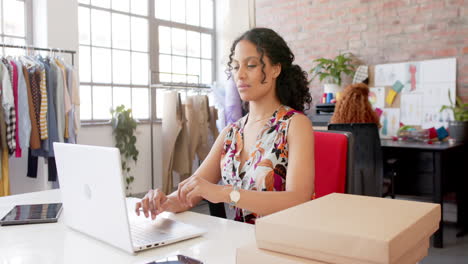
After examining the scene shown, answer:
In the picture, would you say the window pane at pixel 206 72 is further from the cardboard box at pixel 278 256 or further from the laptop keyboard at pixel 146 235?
the cardboard box at pixel 278 256

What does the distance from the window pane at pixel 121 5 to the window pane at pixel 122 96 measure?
919 mm

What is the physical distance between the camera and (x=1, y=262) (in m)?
0.95

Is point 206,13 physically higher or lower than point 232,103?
higher

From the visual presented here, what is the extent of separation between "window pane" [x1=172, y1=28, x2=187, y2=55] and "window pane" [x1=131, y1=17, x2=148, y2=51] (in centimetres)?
44

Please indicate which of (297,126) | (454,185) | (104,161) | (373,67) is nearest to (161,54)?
(373,67)

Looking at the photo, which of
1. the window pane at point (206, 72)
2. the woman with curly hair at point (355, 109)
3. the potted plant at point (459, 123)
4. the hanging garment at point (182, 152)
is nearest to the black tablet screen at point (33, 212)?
the woman with curly hair at point (355, 109)

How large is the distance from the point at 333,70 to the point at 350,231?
166 inches

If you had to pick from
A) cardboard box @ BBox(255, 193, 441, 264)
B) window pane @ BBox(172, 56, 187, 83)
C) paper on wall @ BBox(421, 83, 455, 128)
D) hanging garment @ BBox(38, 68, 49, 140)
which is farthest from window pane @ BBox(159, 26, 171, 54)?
cardboard box @ BBox(255, 193, 441, 264)

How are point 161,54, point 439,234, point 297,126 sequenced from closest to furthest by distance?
point 297,126 < point 439,234 < point 161,54

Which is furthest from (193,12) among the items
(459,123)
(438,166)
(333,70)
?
(438,166)

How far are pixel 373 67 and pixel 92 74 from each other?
3.06 metres

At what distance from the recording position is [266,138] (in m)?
1.59

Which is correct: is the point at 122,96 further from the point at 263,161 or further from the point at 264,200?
the point at 264,200

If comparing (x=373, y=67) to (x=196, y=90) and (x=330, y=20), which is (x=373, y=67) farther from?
(x=196, y=90)
